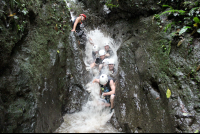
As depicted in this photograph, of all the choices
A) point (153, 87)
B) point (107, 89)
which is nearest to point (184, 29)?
point (153, 87)

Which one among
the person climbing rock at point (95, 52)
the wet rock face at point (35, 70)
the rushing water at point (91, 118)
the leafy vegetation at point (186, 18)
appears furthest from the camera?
the person climbing rock at point (95, 52)

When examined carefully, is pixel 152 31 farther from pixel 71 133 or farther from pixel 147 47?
pixel 71 133

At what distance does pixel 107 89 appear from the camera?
244 inches

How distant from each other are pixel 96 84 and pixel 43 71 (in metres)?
2.77

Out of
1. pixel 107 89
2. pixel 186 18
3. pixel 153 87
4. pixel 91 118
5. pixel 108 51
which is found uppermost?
pixel 186 18

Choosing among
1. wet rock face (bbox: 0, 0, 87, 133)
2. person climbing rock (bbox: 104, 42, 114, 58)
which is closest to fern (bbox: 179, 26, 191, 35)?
wet rock face (bbox: 0, 0, 87, 133)

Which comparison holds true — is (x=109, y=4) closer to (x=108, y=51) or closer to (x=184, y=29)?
(x=108, y=51)

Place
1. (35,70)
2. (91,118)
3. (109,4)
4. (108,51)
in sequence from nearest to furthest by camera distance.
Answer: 1. (35,70)
2. (91,118)
3. (109,4)
4. (108,51)

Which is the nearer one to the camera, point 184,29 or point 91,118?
point 184,29

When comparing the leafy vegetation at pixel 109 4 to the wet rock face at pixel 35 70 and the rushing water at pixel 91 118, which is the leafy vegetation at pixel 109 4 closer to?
the wet rock face at pixel 35 70

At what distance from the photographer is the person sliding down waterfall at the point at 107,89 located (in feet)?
19.1

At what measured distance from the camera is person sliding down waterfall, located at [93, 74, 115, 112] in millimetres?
5832

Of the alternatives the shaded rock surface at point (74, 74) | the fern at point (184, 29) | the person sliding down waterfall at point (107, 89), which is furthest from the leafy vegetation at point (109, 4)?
the fern at point (184, 29)

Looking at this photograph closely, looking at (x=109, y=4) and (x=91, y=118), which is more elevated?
(x=109, y=4)
